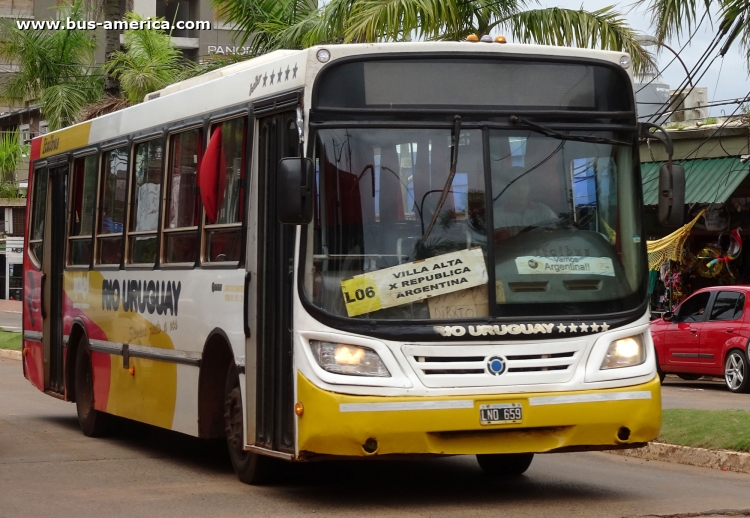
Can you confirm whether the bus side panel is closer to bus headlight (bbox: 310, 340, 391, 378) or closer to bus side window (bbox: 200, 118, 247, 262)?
bus side window (bbox: 200, 118, 247, 262)

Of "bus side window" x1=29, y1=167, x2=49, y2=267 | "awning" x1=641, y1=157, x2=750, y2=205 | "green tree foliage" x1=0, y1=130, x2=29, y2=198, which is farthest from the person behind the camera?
"green tree foliage" x1=0, y1=130, x2=29, y2=198

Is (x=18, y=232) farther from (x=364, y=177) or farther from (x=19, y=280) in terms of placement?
(x=364, y=177)

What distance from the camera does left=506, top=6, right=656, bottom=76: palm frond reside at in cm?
1792

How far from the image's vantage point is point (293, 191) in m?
7.81

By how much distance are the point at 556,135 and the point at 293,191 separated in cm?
176

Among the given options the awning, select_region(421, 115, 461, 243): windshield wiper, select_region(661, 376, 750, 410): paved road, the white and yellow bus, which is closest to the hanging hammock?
the awning

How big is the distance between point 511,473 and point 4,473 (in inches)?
150

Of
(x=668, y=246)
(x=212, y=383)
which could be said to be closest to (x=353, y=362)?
(x=212, y=383)

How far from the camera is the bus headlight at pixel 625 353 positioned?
824 cm

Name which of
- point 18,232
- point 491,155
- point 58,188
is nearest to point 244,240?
point 491,155

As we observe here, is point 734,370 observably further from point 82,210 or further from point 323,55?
point 323,55

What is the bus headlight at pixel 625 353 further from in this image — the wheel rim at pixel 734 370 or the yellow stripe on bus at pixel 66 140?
the wheel rim at pixel 734 370

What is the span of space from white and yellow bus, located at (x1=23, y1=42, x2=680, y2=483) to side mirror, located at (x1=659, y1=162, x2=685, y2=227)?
190 mm

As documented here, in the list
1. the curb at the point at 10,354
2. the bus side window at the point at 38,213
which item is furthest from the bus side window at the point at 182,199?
the curb at the point at 10,354
